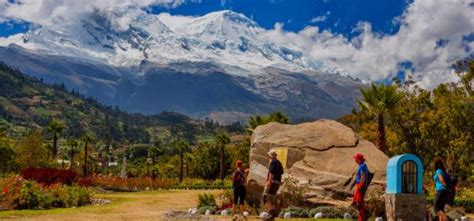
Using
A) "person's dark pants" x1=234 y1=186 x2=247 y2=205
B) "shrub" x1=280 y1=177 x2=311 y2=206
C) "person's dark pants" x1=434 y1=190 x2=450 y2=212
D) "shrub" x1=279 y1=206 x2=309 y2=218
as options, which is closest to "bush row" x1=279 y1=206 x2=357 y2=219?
"shrub" x1=279 y1=206 x2=309 y2=218

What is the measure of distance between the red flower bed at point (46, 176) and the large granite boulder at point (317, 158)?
1378cm

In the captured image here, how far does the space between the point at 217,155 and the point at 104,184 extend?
3912cm

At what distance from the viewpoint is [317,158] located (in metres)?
24.7

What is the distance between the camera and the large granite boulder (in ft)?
74.8

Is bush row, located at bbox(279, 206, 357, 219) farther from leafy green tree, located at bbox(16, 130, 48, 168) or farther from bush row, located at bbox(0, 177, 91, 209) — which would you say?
leafy green tree, located at bbox(16, 130, 48, 168)

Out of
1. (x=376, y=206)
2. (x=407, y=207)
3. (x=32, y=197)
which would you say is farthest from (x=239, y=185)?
(x=32, y=197)

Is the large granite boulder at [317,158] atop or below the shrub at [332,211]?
atop

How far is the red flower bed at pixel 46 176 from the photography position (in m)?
33.2

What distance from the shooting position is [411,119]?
1868 inches

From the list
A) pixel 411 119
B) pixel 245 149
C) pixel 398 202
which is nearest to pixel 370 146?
pixel 398 202

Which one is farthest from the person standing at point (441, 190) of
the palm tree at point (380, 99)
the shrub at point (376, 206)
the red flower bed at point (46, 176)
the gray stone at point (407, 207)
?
the palm tree at point (380, 99)

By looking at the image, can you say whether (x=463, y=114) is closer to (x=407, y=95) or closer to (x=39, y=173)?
(x=407, y=95)

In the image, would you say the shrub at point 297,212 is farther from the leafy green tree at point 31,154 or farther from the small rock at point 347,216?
the leafy green tree at point 31,154

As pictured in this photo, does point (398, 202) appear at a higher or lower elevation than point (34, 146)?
lower
